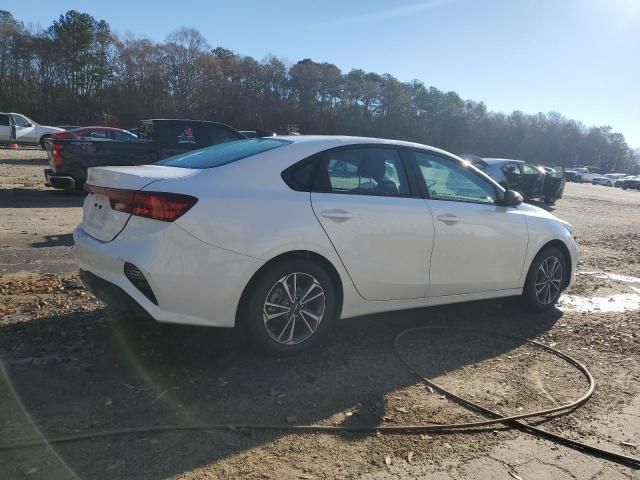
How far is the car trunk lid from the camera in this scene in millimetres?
3760

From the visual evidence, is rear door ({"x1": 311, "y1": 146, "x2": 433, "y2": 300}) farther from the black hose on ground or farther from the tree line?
the tree line

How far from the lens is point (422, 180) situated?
4762 mm

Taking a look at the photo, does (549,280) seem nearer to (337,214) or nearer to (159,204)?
(337,214)

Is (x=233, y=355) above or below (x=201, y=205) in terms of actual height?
below

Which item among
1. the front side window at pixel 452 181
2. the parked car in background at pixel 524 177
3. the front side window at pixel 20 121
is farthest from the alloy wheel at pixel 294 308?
the front side window at pixel 20 121

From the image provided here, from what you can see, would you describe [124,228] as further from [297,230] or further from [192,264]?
[297,230]

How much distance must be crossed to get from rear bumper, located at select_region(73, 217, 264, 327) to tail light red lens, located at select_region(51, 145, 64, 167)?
8538mm

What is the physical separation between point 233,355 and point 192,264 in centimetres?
91

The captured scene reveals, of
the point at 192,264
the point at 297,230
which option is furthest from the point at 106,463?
the point at 297,230

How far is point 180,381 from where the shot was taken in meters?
3.65

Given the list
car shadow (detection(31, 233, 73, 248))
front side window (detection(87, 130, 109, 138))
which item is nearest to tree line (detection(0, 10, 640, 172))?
front side window (detection(87, 130, 109, 138))

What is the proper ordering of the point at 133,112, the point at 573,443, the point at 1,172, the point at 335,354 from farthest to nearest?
the point at 133,112
the point at 1,172
the point at 335,354
the point at 573,443

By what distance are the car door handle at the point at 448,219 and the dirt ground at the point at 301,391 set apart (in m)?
1.05

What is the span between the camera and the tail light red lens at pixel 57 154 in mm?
11211
